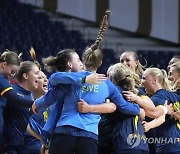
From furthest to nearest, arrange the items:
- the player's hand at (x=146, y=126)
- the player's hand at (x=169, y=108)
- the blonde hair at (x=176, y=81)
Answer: the blonde hair at (x=176, y=81), the player's hand at (x=169, y=108), the player's hand at (x=146, y=126)

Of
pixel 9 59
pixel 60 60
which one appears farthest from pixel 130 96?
pixel 9 59

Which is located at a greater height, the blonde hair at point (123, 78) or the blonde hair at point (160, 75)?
the blonde hair at point (123, 78)

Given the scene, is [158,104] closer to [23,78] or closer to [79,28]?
[23,78]

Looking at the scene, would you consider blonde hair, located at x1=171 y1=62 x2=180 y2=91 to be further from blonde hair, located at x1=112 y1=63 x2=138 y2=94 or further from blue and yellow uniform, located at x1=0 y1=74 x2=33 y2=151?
blue and yellow uniform, located at x1=0 y1=74 x2=33 y2=151

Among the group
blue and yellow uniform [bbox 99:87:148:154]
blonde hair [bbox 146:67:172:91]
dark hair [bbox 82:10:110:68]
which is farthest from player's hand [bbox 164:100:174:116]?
dark hair [bbox 82:10:110:68]

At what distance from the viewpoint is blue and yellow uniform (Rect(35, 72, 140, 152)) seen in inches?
179

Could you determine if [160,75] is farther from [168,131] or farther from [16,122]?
[16,122]

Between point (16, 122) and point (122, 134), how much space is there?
3.71 ft

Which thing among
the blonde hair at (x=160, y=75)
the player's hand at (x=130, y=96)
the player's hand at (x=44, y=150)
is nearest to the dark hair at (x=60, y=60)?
the player's hand at (x=130, y=96)

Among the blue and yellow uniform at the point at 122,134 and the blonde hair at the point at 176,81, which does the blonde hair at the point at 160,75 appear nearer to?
the blonde hair at the point at 176,81

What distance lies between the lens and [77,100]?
4.62 m

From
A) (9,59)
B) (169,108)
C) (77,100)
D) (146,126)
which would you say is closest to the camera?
(77,100)

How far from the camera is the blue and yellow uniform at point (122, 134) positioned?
5074mm

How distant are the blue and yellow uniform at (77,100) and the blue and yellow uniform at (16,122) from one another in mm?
844
